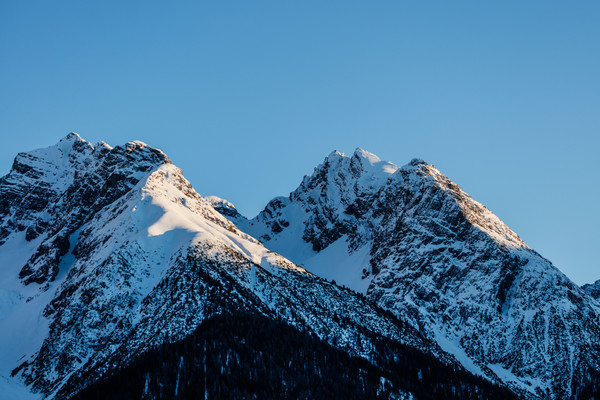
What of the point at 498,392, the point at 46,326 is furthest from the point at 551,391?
the point at 46,326

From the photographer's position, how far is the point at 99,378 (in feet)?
473

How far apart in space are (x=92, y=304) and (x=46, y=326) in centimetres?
1761

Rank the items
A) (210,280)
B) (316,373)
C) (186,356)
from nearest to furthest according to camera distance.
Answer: (186,356) → (316,373) → (210,280)

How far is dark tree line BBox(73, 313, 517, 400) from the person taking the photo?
132625 millimetres

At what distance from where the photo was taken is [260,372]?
142 meters

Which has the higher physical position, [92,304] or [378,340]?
[378,340]

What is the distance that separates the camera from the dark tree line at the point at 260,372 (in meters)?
133

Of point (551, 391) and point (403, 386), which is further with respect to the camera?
point (551, 391)

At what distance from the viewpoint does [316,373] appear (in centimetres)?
15012

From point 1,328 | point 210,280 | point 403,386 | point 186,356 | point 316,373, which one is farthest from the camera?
point 1,328

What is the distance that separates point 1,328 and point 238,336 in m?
88.1

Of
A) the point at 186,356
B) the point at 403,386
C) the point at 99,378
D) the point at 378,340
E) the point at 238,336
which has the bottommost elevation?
the point at 99,378

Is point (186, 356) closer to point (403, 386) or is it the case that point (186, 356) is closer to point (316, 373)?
point (316, 373)

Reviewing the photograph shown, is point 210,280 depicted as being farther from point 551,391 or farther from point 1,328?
point 551,391
